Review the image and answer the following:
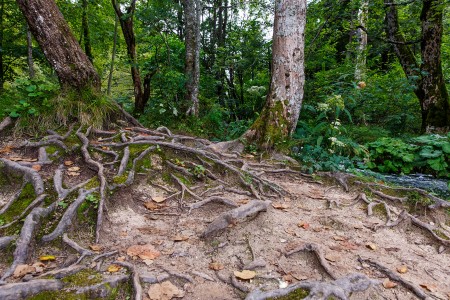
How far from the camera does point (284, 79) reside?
5.43 metres

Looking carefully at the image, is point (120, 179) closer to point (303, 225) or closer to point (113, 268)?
point (113, 268)

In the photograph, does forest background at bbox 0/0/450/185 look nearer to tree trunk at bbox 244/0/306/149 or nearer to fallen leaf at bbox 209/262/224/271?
tree trunk at bbox 244/0/306/149

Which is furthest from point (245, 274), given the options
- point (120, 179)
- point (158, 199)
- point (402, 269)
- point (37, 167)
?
point (37, 167)

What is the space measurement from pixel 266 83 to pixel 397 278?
863cm

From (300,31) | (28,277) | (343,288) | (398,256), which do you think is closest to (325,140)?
(300,31)

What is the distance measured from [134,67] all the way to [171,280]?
779 cm

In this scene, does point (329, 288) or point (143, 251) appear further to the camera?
point (143, 251)

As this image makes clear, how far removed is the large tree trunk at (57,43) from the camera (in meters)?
4.40

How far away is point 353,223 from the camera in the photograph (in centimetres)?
341

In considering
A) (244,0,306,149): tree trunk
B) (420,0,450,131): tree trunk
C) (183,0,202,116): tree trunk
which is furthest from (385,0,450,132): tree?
(183,0,202,116): tree trunk

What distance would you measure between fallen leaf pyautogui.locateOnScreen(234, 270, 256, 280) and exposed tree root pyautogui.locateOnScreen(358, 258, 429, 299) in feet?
3.54

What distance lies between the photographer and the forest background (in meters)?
5.38

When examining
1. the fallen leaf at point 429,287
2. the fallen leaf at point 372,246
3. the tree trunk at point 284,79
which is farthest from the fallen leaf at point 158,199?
the fallen leaf at point 429,287

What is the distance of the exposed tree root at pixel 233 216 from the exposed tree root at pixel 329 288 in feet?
2.85
